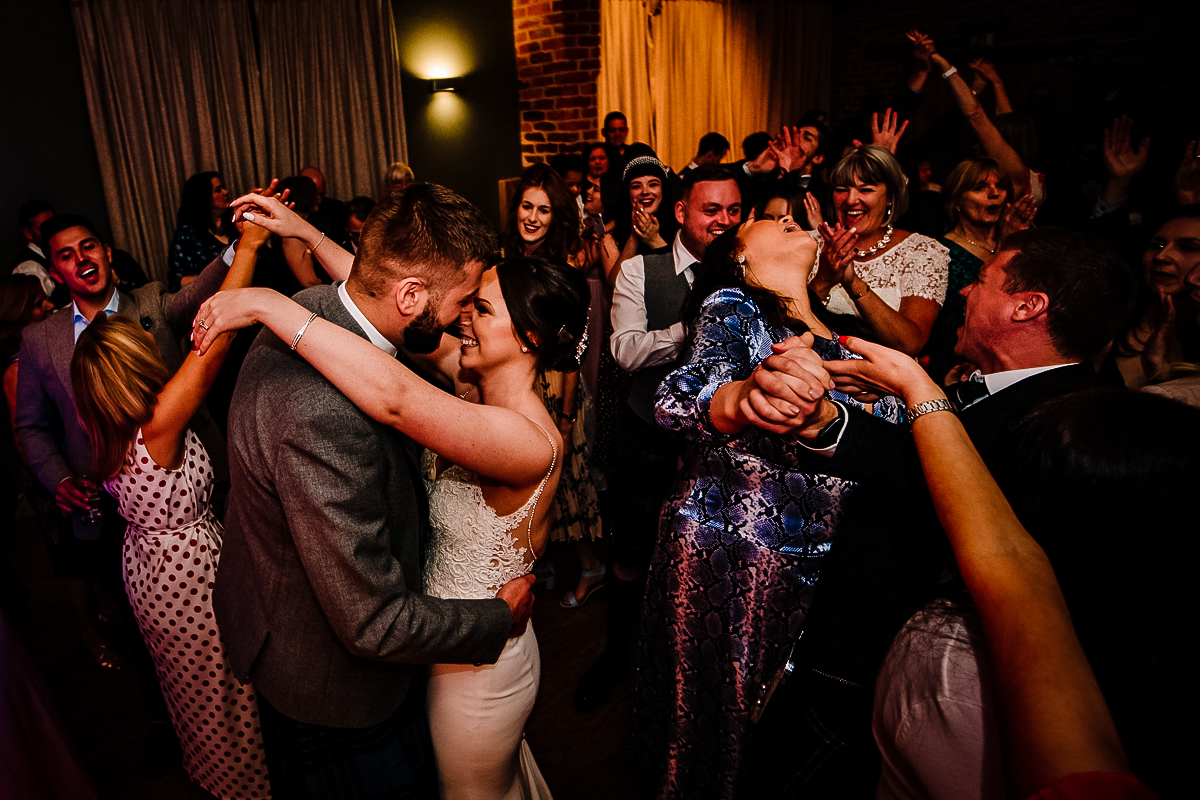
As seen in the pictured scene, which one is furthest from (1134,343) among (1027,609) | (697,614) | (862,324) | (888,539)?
(1027,609)

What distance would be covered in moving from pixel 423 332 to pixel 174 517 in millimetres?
1035

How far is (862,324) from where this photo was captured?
2223 mm

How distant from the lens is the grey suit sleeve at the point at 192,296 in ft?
6.61

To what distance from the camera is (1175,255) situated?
6.49 ft

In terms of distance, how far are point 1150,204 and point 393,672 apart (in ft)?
27.6

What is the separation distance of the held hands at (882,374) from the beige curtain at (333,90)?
5250 mm

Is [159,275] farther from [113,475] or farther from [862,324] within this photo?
[862,324]

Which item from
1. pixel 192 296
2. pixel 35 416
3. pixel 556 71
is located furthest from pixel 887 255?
pixel 556 71

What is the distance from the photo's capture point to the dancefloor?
207 cm

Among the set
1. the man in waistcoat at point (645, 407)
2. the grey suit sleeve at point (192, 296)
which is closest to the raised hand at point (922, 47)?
the man in waistcoat at point (645, 407)

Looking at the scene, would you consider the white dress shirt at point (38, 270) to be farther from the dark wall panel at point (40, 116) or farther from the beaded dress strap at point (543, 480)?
the beaded dress strap at point (543, 480)

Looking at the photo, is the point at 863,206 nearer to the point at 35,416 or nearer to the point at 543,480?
the point at 543,480

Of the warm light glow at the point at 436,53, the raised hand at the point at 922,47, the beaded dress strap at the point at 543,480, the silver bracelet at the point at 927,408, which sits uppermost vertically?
the warm light glow at the point at 436,53

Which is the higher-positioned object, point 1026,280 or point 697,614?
point 1026,280
